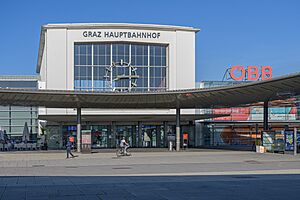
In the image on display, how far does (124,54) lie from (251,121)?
21.0 meters

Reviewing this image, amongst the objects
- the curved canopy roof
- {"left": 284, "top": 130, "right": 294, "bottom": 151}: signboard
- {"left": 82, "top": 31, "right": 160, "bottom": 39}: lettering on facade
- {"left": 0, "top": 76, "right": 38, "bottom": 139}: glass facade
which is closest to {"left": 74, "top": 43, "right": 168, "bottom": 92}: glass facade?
{"left": 82, "top": 31, "right": 160, "bottom": 39}: lettering on facade

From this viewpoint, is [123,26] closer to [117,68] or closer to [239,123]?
[117,68]

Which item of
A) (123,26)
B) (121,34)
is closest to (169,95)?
(121,34)

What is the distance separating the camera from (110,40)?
6106cm

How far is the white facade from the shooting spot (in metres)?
59.5

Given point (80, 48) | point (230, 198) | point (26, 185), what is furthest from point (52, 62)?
point (230, 198)

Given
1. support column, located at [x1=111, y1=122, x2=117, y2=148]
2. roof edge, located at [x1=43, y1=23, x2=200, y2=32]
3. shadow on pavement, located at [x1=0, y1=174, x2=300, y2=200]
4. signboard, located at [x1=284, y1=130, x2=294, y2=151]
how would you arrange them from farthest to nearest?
support column, located at [x1=111, y1=122, x2=117, y2=148]
roof edge, located at [x1=43, y1=23, x2=200, y2=32]
signboard, located at [x1=284, y1=130, x2=294, y2=151]
shadow on pavement, located at [x1=0, y1=174, x2=300, y2=200]

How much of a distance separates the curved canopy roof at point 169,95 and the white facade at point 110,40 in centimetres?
1284

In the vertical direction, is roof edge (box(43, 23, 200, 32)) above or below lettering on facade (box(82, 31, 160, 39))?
above

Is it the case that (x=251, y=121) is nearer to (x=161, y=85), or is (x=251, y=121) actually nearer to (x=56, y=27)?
(x=161, y=85)

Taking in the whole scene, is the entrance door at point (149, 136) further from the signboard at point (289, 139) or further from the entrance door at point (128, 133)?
the signboard at point (289, 139)

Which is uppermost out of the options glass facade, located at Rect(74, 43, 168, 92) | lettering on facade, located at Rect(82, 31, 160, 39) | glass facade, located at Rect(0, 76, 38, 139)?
lettering on facade, located at Rect(82, 31, 160, 39)

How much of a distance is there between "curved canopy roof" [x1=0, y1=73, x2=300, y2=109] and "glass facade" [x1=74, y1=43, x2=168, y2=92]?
12951 millimetres

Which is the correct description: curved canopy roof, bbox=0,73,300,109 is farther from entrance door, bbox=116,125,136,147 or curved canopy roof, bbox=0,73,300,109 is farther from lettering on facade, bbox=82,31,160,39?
lettering on facade, bbox=82,31,160,39
